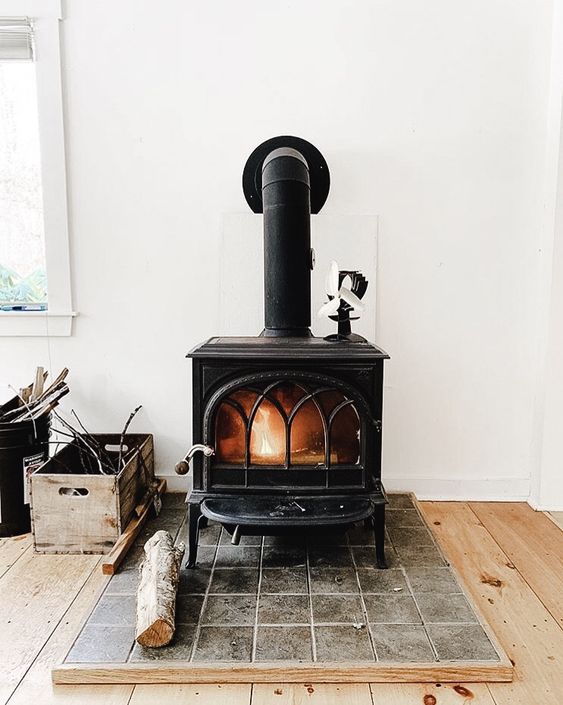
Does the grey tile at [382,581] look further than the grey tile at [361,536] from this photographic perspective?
No

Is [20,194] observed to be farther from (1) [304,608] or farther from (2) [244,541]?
(1) [304,608]

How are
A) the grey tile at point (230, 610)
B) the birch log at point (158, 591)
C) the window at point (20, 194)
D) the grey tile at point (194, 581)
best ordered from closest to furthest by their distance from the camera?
the birch log at point (158, 591)
the grey tile at point (230, 610)
the grey tile at point (194, 581)
the window at point (20, 194)

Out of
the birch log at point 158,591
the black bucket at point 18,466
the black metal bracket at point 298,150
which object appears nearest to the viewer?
the birch log at point 158,591

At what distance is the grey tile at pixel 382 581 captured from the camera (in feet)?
5.84

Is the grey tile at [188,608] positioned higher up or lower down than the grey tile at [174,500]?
lower down

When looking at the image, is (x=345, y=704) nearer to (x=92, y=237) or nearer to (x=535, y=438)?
(x=535, y=438)

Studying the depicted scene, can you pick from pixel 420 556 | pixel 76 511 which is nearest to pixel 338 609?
pixel 420 556

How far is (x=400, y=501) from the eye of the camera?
2451 millimetres

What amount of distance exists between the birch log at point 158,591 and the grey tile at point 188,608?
0.05 m

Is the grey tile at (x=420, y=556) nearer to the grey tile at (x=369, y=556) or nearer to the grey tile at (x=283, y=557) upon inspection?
the grey tile at (x=369, y=556)

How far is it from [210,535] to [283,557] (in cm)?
30

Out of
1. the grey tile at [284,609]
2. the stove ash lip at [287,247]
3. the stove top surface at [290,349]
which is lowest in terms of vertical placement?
the grey tile at [284,609]

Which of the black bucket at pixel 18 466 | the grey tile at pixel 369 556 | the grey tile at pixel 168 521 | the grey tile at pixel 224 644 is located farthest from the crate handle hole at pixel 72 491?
the grey tile at pixel 369 556

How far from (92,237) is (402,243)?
4.09 ft
